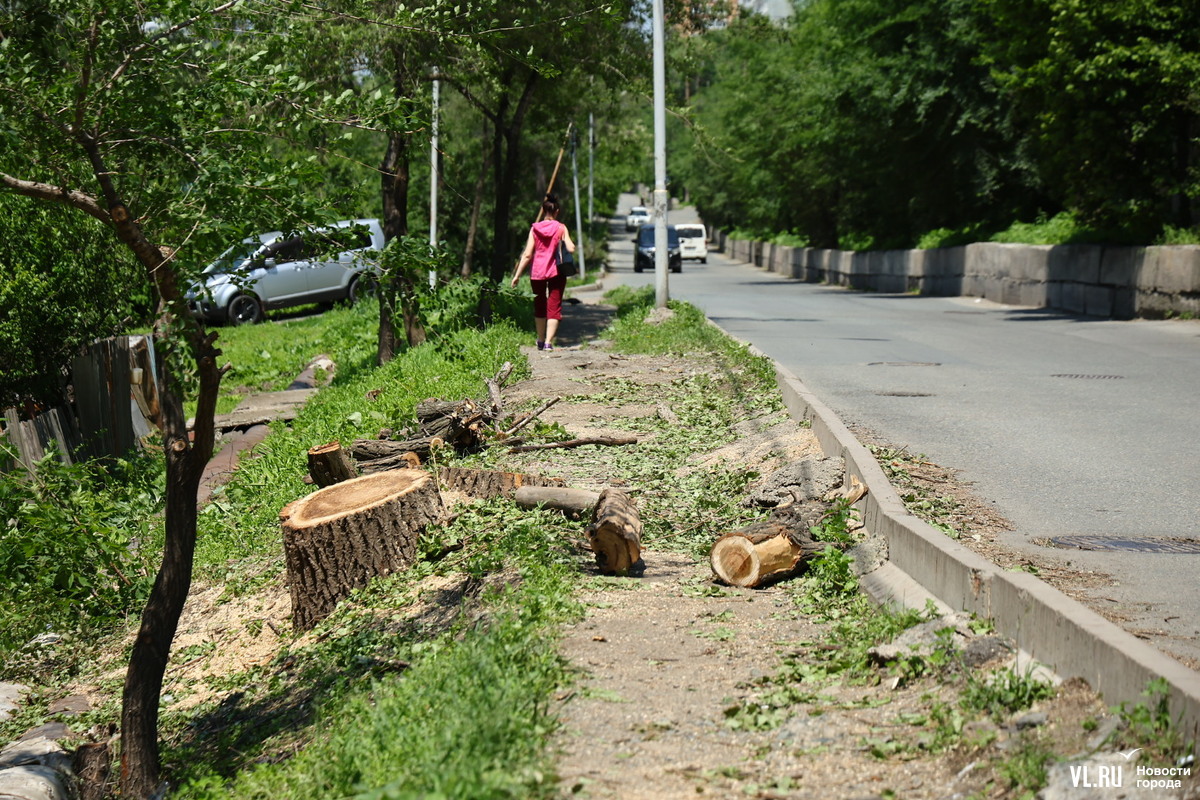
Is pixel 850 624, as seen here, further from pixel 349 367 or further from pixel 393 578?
pixel 349 367

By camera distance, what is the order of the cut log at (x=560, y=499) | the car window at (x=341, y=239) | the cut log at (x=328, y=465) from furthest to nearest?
the cut log at (x=328, y=465), the cut log at (x=560, y=499), the car window at (x=341, y=239)

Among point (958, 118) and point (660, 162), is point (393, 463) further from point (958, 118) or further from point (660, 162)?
point (958, 118)

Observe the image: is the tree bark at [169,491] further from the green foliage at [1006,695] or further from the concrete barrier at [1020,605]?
the green foliage at [1006,695]

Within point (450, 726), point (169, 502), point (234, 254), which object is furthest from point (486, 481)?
point (450, 726)

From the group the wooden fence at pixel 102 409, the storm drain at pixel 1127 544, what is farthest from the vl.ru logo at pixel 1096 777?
the wooden fence at pixel 102 409

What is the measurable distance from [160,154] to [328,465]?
3246 mm

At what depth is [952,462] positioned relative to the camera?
8266 millimetres

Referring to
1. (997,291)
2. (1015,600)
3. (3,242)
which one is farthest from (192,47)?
(997,291)

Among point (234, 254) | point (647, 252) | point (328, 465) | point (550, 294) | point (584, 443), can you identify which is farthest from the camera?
point (647, 252)

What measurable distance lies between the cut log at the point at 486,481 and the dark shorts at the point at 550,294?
20.9 feet

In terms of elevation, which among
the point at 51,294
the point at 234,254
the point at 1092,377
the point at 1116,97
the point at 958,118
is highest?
the point at 958,118

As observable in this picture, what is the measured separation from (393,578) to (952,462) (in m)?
3.78

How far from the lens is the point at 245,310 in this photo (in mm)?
28031

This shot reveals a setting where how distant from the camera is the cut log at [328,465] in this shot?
8.80 m
